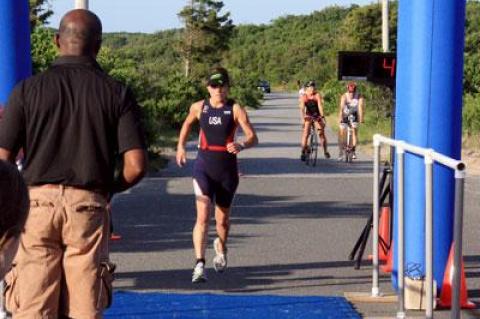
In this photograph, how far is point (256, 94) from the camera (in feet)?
233

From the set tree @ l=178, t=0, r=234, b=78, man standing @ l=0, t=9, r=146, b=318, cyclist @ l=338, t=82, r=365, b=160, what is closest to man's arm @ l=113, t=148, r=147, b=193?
man standing @ l=0, t=9, r=146, b=318

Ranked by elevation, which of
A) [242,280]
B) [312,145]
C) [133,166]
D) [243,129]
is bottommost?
[312,145]

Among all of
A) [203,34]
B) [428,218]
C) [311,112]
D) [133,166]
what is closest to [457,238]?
[428,218]

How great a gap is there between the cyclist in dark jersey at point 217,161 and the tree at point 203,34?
179 ft

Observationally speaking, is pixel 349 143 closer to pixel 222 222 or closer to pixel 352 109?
pixel 352 109

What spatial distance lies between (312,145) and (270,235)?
33.7ft

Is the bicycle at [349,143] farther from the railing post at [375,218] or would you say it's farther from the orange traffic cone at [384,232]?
the railing post at [375,218]

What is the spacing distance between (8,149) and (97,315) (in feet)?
2.92

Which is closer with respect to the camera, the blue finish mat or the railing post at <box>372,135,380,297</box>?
the blue finish mat

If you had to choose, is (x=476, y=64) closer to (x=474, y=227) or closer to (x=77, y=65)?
(x=474, y=227)

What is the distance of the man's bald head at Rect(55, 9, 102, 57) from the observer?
5344 mm

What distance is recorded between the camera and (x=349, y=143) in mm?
23141

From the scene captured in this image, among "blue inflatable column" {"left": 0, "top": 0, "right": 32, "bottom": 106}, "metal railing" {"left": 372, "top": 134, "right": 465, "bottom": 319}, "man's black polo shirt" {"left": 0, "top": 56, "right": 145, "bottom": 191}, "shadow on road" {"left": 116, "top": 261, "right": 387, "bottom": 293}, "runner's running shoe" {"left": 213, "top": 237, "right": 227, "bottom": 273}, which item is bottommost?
"shadow on road" {"left": 116, "top": 261, "right": 387, "bottom": 293}

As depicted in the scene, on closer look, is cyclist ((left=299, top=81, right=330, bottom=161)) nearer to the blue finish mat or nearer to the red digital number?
the red digital number
